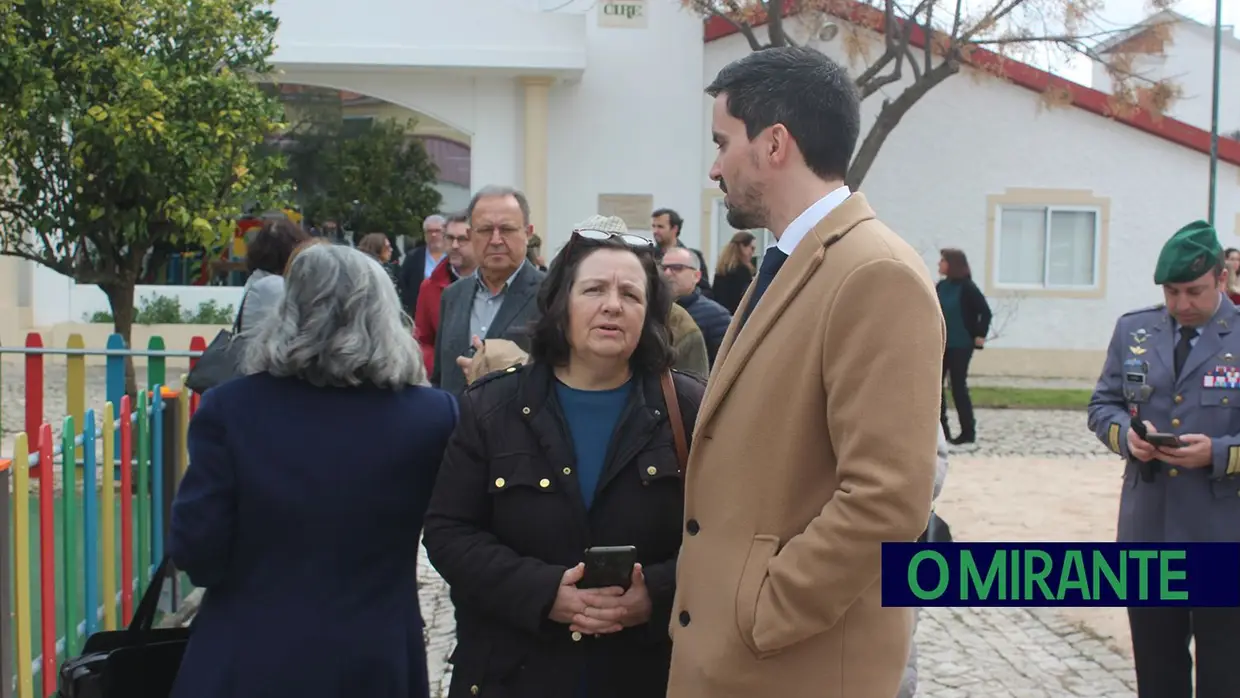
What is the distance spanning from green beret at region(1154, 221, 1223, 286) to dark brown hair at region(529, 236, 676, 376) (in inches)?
79.9

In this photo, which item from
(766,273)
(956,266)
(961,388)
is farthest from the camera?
(956,266)

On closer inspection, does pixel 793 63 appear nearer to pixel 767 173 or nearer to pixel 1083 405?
pixel 767 173

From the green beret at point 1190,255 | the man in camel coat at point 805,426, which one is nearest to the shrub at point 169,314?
the green beret at point 1190,255

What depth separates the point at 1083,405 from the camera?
1578 centimetres

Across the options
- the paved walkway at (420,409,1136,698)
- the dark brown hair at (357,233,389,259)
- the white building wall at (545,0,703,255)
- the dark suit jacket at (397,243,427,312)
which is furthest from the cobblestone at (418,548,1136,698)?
the white building wall at (545,0,703,255)

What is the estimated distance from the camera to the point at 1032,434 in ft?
44.2

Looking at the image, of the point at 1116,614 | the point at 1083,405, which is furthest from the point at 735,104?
the point at 1083,405

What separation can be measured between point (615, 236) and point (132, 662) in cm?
157

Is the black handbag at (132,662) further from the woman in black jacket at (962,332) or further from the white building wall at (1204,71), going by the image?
the white building wall at (1204,71)

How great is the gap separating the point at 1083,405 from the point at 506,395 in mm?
14042

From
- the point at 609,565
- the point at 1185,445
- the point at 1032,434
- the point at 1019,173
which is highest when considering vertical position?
the point at 1019,173

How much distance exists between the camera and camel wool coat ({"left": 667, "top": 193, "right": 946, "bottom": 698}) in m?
2.16

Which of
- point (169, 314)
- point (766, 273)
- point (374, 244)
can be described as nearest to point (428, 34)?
point (169, 314)

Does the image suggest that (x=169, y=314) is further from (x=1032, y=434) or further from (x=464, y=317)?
(x=464, y=317)
